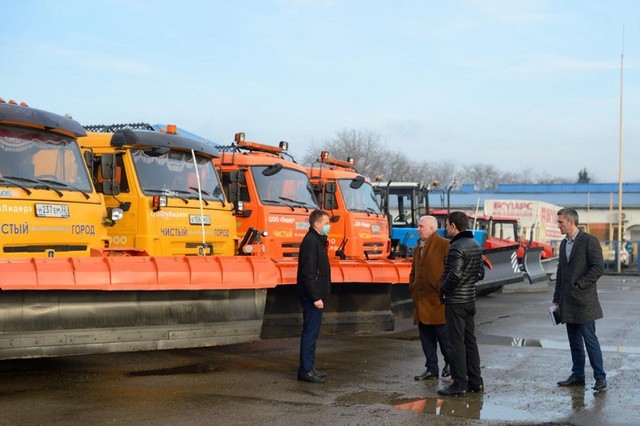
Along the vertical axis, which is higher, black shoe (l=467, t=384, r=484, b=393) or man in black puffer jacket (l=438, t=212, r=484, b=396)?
man in black puffer jacket (l=438, t=212, r=484, b=396)

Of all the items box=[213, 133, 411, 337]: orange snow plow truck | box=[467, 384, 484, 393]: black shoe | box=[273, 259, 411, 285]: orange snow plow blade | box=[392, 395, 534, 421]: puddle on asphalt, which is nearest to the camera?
box=[392, 395, 534, 421]: puddle on asphalt

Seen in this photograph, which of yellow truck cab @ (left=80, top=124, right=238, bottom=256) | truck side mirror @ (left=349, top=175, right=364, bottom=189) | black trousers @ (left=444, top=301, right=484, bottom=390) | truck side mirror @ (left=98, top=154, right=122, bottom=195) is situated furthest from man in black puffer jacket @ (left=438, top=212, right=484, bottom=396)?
truck side mirror @ (left=349, top=175, right=364, bottom=189)

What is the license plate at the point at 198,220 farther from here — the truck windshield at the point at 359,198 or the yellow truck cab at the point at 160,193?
the truck windshield at the point at 359,198

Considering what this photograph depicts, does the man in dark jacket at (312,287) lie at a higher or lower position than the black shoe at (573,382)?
higher

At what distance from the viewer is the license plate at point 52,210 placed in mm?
8750

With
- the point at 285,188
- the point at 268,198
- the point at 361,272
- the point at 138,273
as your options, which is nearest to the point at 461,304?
the point at 361,272

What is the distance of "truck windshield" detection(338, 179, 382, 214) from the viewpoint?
16047mm

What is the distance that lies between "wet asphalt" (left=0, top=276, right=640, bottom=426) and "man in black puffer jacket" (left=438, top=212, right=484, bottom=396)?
193 mm

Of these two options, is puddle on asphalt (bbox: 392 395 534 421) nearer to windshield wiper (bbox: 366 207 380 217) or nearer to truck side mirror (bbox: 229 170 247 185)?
truck side mirror (bbox: 229 170 247 185)

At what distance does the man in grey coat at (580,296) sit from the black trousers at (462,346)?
42.8 inches

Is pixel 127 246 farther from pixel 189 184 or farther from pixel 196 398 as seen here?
pixel 196 398

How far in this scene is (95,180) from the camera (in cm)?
1081

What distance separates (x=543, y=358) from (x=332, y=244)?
555 centimetres

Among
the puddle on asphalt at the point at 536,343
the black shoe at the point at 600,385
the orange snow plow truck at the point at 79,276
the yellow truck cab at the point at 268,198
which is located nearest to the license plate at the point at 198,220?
the orange snow plow truck at the point at 79,276
